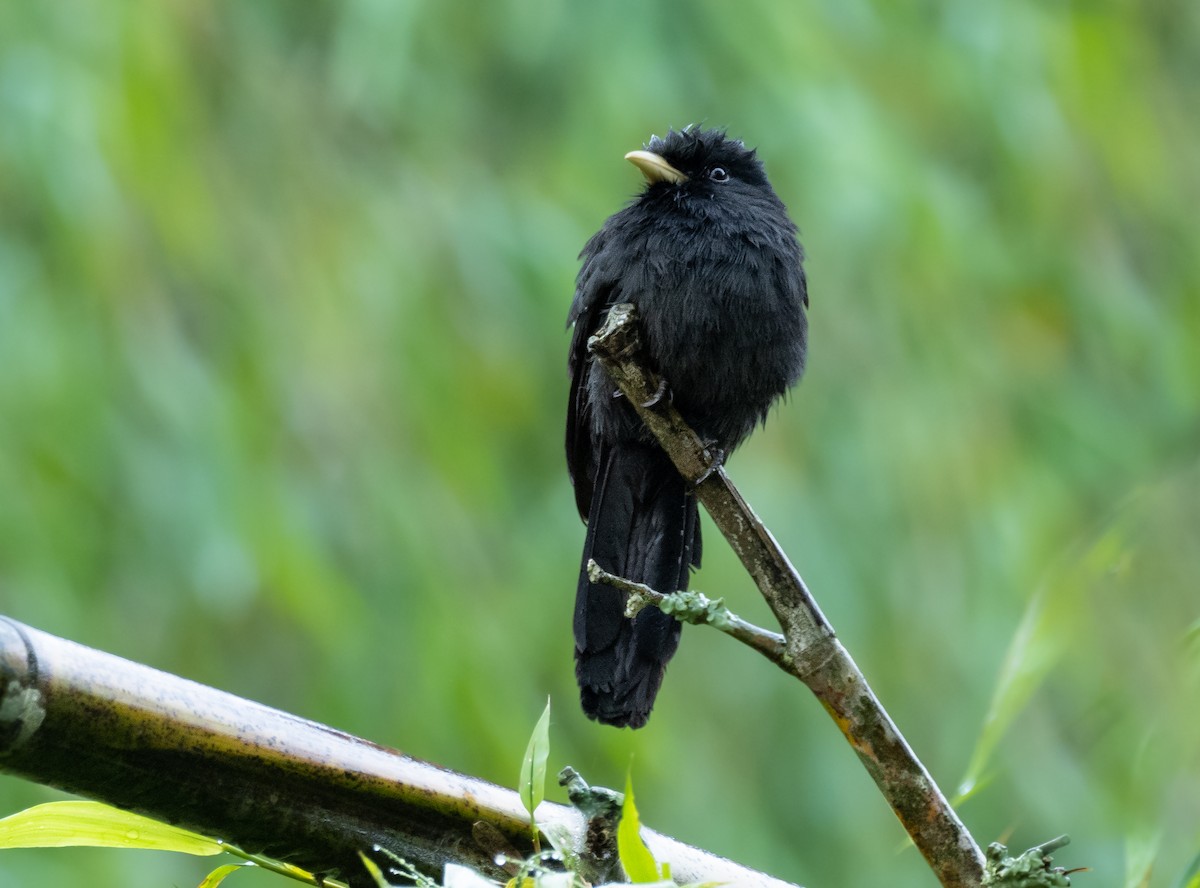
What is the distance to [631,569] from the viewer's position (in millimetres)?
3240

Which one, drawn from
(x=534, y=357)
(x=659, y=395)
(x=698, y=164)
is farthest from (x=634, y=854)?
(x=534, y=357)

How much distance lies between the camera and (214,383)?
4715mm

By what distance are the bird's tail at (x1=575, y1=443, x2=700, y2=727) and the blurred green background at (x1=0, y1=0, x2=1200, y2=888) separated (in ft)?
4.76

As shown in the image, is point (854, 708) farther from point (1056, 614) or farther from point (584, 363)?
point (584, 363)

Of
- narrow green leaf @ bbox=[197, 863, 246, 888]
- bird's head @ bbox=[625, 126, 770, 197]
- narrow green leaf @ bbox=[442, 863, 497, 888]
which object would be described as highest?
bird's head @ bbox=[625, 126, 770, 197]

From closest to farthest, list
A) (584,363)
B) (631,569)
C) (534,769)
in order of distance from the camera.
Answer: (534,769) < (631,569) < (584,363)

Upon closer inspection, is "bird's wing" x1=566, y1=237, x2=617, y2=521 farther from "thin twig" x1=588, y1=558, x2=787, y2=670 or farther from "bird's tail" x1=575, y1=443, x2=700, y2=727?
"thin twig" x1=588, y1=558, x2=787, y2=670

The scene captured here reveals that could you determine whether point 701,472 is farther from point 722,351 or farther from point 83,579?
point 83,579

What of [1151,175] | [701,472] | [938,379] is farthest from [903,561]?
[701,472]

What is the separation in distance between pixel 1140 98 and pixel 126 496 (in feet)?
13.1

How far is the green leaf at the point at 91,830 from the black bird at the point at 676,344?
1358mm

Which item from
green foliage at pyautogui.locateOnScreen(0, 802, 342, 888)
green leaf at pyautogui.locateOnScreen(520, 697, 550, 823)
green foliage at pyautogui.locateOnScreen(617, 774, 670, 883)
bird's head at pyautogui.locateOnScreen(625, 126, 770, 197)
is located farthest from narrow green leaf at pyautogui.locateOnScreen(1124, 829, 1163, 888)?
bird's head at pyautogui.locateOnScreen(625, 126, 770, 197)

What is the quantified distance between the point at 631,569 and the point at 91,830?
5.49ft

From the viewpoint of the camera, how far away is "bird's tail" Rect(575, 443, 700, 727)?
2.89 m
